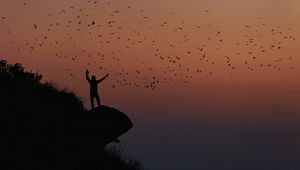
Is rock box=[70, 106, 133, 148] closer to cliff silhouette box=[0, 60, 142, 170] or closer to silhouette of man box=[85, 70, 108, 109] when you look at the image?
cliff silhouette box=[0, 60, 142, 170]

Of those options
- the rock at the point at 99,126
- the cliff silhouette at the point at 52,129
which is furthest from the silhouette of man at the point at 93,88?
the rock at the point at 99,126

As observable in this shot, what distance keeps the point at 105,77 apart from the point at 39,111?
5494 mm

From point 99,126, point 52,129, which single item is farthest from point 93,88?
point 52,129

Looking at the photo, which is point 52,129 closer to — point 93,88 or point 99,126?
point 99,126

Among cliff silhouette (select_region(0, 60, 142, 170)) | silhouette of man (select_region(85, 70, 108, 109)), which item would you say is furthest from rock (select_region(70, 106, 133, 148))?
silhouette of man (select_region(85, 70, 108, 109))

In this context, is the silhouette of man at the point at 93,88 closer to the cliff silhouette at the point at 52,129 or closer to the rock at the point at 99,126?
the cliff silhouette at the point at 52,129

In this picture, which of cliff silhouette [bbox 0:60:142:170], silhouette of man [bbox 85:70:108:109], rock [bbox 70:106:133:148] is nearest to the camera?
cliff silhouette [bbox 0:60:142:170]

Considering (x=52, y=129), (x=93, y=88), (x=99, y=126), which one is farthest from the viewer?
(x=93, y=88)

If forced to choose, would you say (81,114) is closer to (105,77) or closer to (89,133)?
(89,133)

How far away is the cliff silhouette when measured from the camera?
22375 mm

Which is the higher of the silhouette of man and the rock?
the silhouette of man

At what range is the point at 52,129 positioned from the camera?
2558 cm

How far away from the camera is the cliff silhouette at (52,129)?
22375 millimetres

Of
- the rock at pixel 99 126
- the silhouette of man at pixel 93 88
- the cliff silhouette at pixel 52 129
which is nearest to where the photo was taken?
the cliff silhouette at pixel 52 129
